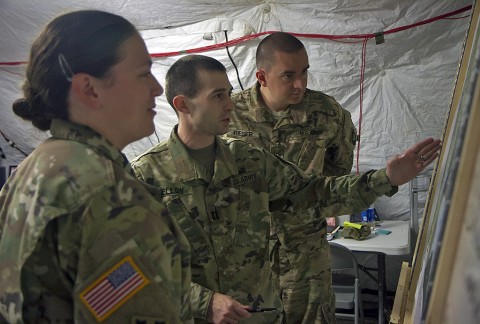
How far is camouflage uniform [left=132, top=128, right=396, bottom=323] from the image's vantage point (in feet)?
5.14

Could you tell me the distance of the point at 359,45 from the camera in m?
3.52

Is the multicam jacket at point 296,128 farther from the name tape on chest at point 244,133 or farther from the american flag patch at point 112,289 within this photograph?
the american flag patch at point 112,289

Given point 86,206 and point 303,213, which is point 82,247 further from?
point 303,213

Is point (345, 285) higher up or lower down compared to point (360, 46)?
lower down

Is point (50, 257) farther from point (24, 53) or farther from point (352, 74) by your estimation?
point (24, 53)

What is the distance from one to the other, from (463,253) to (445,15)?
120 inches

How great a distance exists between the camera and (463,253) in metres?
0.57

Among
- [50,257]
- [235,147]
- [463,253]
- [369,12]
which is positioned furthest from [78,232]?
[369,12]

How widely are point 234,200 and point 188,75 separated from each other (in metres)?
0.46

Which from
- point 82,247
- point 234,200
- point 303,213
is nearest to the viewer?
point 82,247

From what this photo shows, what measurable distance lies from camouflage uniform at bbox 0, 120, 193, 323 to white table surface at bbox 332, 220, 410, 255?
2284mm

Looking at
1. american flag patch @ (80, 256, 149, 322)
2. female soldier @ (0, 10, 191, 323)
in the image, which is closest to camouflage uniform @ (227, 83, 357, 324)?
female soldier @ (0, 10, 191, 323)

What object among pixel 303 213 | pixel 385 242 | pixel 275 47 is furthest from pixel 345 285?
pixel 275 47

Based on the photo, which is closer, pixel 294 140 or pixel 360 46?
pixel 294 140
